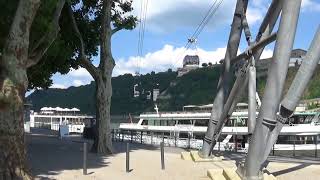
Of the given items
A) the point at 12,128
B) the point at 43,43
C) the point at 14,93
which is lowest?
the point at 12,128

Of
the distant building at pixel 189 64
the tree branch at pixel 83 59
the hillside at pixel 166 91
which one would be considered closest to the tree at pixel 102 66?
the tree branch at pixel 83 59

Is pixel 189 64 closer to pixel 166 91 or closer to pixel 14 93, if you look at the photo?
pixel 166 91

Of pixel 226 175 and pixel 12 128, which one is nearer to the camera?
pixel 12 128

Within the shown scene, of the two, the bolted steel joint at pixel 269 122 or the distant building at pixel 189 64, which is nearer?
the bolted steel joint at pixel 269 122

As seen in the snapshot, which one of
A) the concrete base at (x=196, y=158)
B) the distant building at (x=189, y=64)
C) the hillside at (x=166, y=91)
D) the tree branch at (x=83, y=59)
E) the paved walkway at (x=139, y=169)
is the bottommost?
the paved walkway at (x=139, y=169)

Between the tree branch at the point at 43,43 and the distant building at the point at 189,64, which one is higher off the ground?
the distant building at the point at 189,64

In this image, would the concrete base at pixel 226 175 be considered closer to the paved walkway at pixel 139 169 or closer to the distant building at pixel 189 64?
the paved walkway at pixel 139 169

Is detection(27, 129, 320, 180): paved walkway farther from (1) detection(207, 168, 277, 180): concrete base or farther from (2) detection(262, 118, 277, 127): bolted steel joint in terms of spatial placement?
(2) detection(262, 118, 277, 127): bolted steel joint

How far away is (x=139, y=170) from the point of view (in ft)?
56.0

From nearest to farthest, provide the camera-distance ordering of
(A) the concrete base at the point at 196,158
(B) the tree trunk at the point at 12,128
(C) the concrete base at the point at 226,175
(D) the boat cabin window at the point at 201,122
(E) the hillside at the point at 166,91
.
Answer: (B) the tree trunk at the point at 12,128 < (C) the concrete base at the point at 226,175 < (A) the concrete base at the point at 196,158 < (D) the boat cabin window at the point at 201,122 < (E) the hillside at the point at 166,91

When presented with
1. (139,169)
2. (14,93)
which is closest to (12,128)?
(14,93)

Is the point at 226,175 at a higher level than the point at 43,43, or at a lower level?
lower

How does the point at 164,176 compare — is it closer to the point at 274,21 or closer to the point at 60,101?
the point at 274,21

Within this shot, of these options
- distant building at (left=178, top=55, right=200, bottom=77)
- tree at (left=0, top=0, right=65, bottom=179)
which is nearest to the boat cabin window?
tree at (left=0, top=0, right=65, bottom=179)
